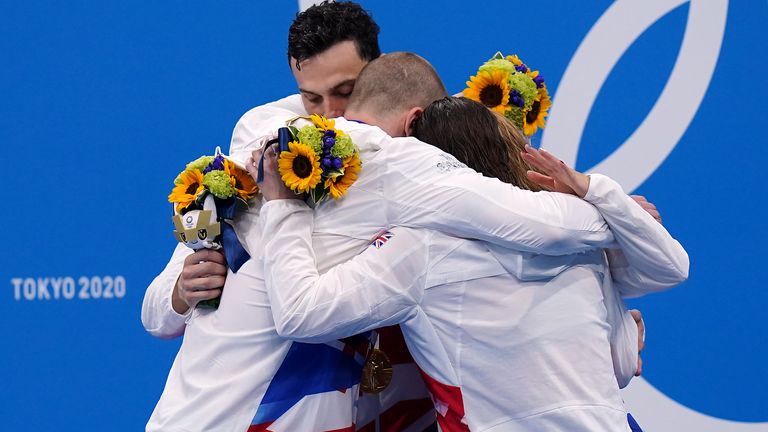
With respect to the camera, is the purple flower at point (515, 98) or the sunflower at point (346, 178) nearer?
the sunflower at point (346, 178)

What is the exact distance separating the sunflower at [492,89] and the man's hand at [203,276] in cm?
98

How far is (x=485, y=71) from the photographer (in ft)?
10.4

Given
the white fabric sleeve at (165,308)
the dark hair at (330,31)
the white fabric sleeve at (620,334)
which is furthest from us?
the dark hair at (330,31)

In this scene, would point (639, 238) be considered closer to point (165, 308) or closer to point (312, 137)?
point (312, 137)

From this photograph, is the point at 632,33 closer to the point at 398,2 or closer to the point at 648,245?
the point at 398,2

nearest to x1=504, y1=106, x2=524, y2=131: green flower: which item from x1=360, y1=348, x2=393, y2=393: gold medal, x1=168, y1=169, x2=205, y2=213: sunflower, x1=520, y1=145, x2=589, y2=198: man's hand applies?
x1=520, y1=145, x2=589, y2=198: man's hand

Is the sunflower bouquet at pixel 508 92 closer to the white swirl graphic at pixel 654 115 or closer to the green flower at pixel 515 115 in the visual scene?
the green flower at pixel 515 115

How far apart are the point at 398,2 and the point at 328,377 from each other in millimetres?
2098

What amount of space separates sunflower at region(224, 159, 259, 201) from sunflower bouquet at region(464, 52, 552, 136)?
85cm

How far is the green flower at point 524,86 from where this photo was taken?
315cm

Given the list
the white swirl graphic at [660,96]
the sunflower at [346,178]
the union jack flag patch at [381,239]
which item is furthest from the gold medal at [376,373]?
the white swirl graphic at [660,96]

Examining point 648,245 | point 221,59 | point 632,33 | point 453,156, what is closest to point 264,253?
point 453,156

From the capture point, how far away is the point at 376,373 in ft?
8.79

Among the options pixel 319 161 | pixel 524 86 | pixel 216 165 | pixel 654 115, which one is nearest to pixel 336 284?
pixel 319 161
